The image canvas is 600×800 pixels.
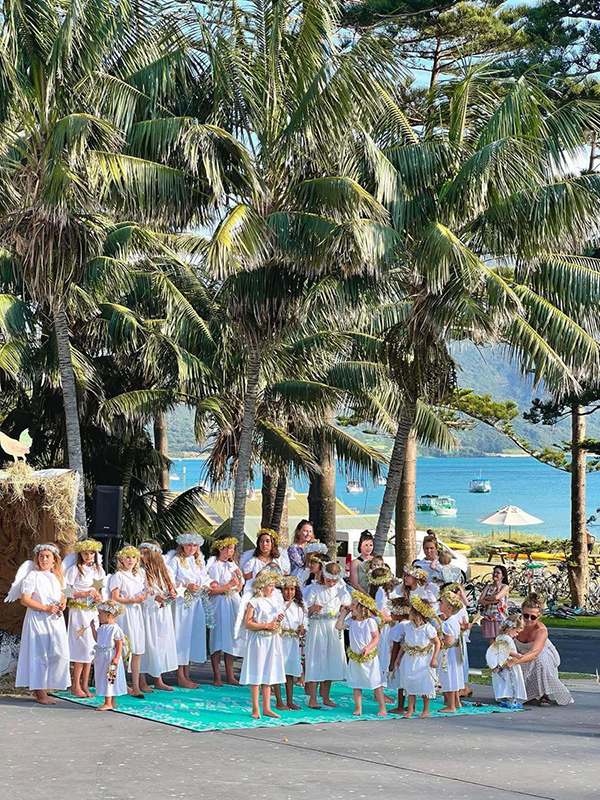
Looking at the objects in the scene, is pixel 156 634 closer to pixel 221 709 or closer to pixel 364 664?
pixel 221 709

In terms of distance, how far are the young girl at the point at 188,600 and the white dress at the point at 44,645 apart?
1.60 meters

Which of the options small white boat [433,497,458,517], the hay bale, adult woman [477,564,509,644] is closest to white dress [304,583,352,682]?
adult woman [477,564,509,644]

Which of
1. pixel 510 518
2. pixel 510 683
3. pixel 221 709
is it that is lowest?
pixel 221 709

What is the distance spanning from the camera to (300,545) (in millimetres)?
15547

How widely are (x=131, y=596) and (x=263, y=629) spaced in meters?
1.94

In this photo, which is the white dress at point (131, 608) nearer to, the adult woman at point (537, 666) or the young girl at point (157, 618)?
the young girl at point (157, 618)

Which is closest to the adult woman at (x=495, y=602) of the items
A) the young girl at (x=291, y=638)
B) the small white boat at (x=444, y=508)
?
the young girl at (x=291, y=638)

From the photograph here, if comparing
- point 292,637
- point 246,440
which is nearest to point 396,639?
point 292,637

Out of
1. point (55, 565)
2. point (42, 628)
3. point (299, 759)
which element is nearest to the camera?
point (299, 759)

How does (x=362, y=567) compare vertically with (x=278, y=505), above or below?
below

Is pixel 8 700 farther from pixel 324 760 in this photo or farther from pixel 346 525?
pixel 346 525

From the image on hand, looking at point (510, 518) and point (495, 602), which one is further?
point (510, 518)

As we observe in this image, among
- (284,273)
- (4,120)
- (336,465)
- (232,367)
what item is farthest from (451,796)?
(336,465)

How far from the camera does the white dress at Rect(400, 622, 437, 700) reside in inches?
500
